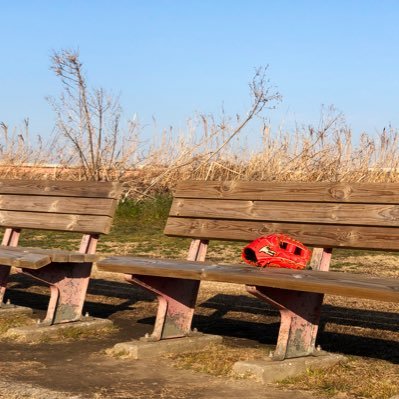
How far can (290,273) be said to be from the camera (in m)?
4.08

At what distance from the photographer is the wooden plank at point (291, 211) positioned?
4.55m

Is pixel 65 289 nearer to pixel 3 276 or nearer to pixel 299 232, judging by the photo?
pixel 3 276

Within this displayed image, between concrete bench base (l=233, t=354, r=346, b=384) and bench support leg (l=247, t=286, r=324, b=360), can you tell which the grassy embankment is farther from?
bench support leg (l=247, t=286, r=324, b=360)

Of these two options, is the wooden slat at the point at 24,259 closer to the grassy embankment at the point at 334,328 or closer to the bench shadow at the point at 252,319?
the grassy embankment at the point at 334,328

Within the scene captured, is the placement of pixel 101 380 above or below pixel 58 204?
below

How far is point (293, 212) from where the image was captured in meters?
4.89

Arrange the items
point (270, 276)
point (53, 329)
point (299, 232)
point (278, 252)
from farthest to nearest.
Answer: point (53, 329)
point (299, 232)
point (278, 252)
point (270, 276)

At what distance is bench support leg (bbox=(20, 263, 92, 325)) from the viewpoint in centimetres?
532

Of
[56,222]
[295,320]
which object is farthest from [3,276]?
[295,320]

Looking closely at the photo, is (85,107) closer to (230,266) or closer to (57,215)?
(57,215)

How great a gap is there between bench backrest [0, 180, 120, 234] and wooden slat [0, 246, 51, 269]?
0.60m

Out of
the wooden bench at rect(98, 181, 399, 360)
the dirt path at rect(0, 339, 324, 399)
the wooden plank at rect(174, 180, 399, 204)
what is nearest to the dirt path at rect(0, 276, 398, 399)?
the dirt path at rect(0, 339, 324, 399)

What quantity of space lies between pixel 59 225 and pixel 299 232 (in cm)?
175

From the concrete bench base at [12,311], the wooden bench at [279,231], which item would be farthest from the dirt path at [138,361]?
the wooden bench at [279,231]
